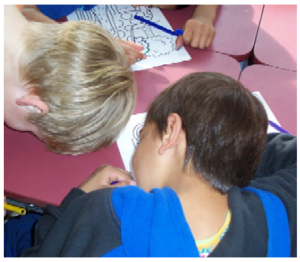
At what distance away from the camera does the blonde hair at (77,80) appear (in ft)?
2.31

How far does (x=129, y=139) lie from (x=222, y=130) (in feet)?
1.00

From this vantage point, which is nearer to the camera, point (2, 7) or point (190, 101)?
point (190, 101)

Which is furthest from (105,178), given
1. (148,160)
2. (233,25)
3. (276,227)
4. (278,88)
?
(233,25)

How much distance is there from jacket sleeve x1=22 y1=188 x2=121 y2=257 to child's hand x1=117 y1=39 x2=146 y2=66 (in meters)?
0.43

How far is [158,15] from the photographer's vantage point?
47.4 inches

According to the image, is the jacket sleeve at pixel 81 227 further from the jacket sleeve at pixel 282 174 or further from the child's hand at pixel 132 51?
the child's hand at pixel 132 51

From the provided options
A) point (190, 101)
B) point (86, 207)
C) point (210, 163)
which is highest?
point (190, 101)

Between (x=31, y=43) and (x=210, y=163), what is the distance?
17.6 inches

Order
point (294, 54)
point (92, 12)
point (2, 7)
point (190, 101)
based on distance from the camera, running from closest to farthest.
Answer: point (190, 101), point (2, 7), point (294, 54), point (92, 12)

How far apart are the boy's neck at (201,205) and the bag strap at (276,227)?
76 millimetres

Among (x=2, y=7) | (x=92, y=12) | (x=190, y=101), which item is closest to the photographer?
(x=190, y=101)
